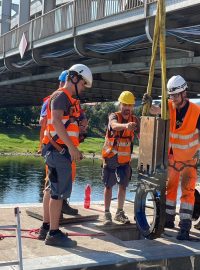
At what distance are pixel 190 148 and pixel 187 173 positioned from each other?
299mm

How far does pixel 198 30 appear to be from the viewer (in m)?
9.38

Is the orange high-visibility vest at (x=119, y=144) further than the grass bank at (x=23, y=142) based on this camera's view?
No

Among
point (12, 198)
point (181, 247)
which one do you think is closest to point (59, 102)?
point (181, 247)

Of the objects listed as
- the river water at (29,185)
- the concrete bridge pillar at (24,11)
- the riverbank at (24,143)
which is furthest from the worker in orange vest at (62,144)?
→ the riverbank at (24,143)

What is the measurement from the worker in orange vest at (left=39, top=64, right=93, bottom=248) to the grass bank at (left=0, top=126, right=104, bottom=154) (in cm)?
5060

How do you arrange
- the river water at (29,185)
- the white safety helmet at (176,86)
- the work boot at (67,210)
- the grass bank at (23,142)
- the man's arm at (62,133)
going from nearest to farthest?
the man's arm at (62,133), the white safety helmet at (176,86), the work boot at (67,210), the river water at (29,185), the grass bank at (23,142)

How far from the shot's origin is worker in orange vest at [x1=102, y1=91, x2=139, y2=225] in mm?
6293

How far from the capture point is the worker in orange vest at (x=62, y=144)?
16.7 feet

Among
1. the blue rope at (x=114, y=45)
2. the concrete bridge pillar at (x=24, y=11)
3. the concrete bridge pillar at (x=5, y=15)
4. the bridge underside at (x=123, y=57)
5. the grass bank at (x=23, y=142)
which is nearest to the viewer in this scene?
the bridge underside at (x=123, y=57)

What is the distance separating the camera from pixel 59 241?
5184 millimetres

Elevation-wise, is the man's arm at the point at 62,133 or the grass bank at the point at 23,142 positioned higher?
the man's arm at the point at 62,133

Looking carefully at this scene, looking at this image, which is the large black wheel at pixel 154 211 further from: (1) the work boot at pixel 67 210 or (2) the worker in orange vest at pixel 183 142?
(1) the work boot at pixel 67 210

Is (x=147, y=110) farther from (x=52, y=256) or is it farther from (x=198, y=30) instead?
(x=198, y=30)

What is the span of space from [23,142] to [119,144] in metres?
57.5
